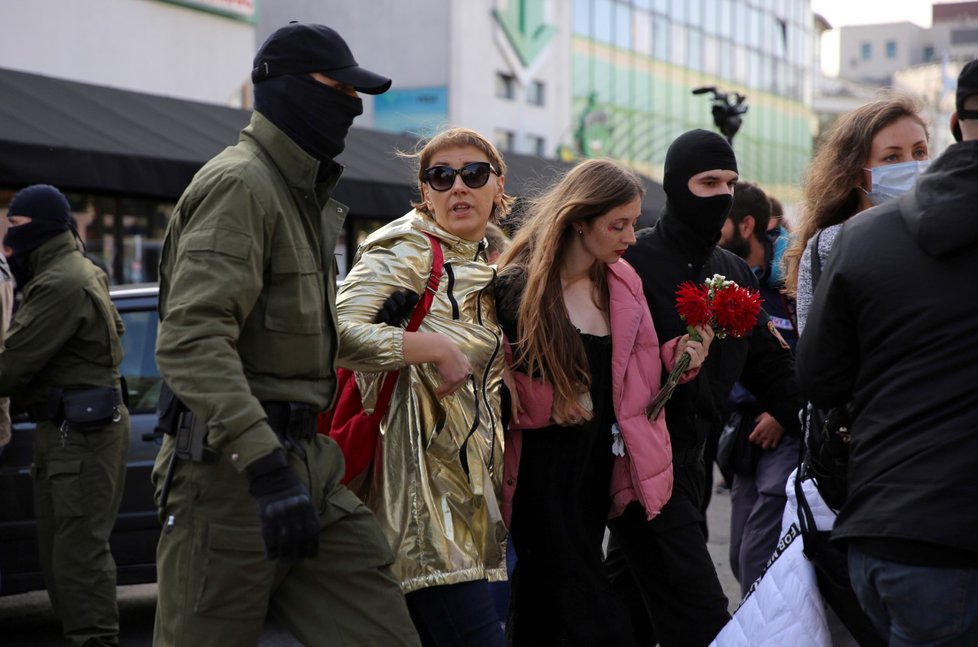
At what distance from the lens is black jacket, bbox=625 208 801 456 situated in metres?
4.34

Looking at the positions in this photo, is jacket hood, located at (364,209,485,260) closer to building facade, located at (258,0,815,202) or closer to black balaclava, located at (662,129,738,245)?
black balaclava, located at (662,129,738,245)

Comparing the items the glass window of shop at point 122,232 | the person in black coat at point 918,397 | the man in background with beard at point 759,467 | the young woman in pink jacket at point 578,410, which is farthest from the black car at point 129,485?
the glass window of shop at point 122,232

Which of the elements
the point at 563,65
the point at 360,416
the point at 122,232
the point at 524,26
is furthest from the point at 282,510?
the point at 563,65

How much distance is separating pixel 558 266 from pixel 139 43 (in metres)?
14.8

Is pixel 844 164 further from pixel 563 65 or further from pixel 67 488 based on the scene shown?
pixel 563 65

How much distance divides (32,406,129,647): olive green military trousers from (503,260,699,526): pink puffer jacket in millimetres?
2211

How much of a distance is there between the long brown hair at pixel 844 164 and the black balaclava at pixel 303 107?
1.68 metres

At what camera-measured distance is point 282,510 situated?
8.89 feet

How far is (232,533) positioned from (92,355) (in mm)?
2803

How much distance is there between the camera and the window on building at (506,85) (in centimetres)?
3438

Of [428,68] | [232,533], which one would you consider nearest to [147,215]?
[232,533]

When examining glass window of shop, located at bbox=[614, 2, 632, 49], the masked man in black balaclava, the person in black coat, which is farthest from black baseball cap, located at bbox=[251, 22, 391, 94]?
glass window of shop, located at bbox=[614, 2, 632, 49]

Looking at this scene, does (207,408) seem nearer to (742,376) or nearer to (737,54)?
(742,376)

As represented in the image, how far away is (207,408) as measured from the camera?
2.74 meters
